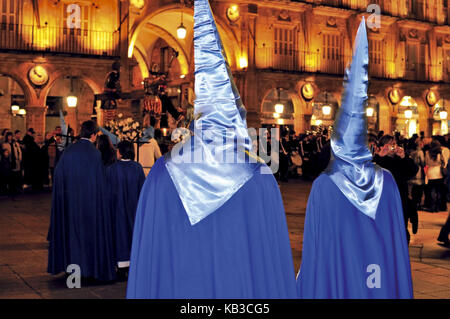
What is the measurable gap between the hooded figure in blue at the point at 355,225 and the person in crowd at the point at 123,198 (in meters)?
2.90

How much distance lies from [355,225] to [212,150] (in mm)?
1366

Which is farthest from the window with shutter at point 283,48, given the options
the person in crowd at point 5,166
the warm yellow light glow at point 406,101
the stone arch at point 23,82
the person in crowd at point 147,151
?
the person in crowd at point 147,151

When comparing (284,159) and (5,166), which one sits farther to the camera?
(284,159)

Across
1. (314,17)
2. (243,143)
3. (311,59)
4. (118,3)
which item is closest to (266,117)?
(311,59)

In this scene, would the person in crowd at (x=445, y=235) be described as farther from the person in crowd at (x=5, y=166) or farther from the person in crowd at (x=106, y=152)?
the person in crowd at (x=5, y=166)

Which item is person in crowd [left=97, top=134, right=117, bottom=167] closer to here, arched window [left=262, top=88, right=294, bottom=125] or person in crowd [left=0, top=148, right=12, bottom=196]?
person in crowd [left=0, top=148, right=12, bottom=196]

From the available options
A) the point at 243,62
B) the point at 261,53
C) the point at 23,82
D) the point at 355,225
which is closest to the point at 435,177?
the point at 355,225

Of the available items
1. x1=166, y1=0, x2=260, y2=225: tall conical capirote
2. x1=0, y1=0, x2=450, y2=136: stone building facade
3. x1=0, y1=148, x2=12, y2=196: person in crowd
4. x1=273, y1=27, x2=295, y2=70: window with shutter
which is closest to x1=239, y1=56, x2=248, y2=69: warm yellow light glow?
x1=0, y1=0, x2=450, y2=136: stone building facade

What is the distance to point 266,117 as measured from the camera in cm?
2642

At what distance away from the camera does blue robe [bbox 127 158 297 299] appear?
279 cm

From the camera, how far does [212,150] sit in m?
2.81

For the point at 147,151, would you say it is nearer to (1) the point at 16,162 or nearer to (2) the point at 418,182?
(2) the point at 418,182

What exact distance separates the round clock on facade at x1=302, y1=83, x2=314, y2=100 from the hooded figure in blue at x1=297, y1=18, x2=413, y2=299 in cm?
2198

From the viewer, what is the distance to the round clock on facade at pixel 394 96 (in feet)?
91.4
